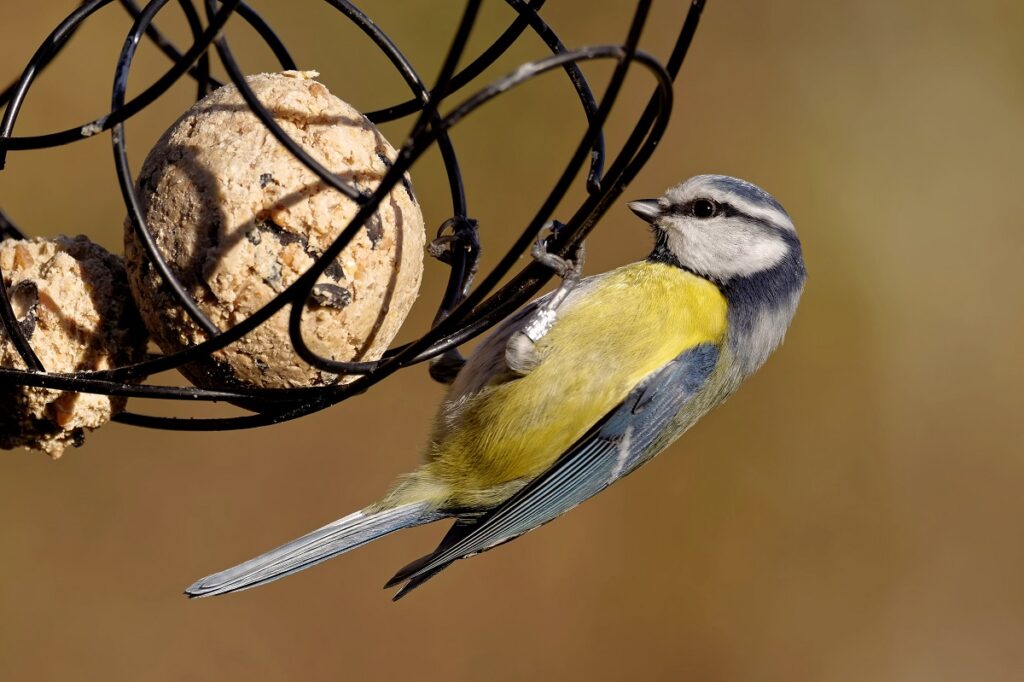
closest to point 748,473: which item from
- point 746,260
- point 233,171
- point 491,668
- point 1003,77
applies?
point 491,668

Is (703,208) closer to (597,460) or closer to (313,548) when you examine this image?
(597,460)

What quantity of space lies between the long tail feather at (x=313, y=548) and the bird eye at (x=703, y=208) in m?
0.98

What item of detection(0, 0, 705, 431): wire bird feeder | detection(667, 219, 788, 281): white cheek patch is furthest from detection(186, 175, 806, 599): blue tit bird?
detection(0, 0, 705, 431): wire bird feeder

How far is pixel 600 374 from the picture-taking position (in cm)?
239

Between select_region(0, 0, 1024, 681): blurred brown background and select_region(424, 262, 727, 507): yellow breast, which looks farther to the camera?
select_region(0, 0, 1024, 681): blurred brown background

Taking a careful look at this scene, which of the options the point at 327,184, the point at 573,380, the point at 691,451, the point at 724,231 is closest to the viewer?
the point at 327,184

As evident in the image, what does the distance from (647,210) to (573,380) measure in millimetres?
495

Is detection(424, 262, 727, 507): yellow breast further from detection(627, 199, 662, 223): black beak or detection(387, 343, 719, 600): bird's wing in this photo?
detection(627, 199, 662, 223): black beak

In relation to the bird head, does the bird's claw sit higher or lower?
lower

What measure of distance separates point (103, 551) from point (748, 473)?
2.67 metres

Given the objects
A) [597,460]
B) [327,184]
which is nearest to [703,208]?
[597,460]

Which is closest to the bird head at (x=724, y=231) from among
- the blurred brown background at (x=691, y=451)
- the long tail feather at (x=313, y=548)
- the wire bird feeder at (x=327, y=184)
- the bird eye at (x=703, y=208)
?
the bird eye at (x=703, y=208)

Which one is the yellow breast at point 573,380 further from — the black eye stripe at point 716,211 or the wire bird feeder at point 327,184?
the wire bird feeder at point 327,184

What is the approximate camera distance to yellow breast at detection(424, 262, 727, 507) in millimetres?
2383
